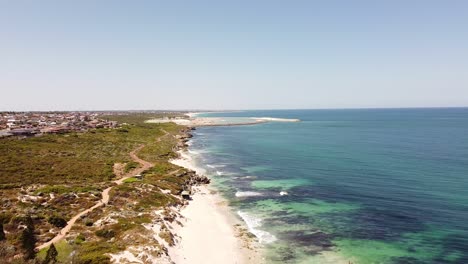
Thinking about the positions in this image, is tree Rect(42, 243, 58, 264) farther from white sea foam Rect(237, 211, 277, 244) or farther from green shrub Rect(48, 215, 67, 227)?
white sea foam Rect(237, 211, 277, 244)

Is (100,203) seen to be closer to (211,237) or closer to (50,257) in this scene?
(211,237)

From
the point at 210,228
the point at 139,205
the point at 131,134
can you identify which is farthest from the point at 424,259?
the point at 131,134

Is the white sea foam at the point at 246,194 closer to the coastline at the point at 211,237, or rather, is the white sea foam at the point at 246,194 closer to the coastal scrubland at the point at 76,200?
the coastline at the point at 211,237

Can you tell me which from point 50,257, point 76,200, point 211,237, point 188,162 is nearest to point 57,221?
point 76,200

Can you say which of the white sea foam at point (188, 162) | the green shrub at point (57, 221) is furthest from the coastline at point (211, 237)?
the white sea foam at point (188, 162)

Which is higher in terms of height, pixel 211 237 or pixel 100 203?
pixel 100 203

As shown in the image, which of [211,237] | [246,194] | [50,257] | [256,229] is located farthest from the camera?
[246,194]

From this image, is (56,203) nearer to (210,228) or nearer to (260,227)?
(210,228)
